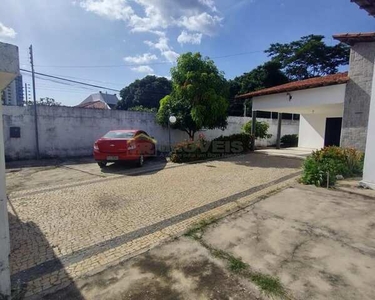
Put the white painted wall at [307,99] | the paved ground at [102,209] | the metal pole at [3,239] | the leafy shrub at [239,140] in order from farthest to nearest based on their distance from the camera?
the leafy shrub at [239,140] < the white painted wall at [307,99] < the paved ground at [102,209] < the metal pole at [3,239]

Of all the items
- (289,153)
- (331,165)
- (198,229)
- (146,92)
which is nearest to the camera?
(198,229)

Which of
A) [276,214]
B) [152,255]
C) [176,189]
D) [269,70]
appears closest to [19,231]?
[152,255]

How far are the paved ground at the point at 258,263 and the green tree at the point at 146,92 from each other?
110ft

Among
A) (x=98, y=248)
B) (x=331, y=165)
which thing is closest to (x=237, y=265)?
(x=98, y=248)

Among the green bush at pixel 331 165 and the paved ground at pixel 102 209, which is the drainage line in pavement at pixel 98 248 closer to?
the paved ground at pixel 102 209

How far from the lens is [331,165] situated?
6875 mm

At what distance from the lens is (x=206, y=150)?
11742mm

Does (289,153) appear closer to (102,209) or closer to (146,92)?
(102,209)

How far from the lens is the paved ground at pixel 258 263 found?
2.29 m

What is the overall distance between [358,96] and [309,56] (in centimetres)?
2691

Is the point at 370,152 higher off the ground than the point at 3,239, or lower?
higher

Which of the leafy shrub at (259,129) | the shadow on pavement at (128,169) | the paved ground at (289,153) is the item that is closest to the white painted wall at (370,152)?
the shadow on pavement at (128,169)

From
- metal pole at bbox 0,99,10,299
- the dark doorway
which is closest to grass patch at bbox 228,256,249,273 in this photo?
metal pole at bbox 0,99,10,299

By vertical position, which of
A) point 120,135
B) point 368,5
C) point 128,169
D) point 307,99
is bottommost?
point 128,169
